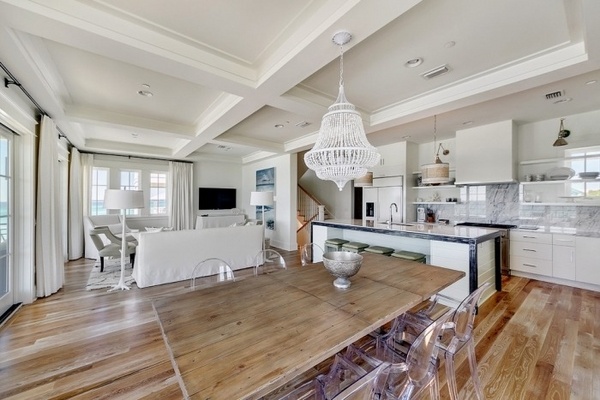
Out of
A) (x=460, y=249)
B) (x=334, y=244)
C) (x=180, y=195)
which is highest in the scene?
(x=180, y=195)

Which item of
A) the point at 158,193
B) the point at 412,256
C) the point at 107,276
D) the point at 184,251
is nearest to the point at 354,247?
the point at 412,256

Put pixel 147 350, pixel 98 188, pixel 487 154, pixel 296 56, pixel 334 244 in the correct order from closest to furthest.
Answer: pixel 296 56
pixel 147 350
pixel 334 244
pixel 487 154
pixel 98 188

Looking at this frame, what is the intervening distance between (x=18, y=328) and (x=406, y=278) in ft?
12.7

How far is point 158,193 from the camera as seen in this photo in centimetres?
750

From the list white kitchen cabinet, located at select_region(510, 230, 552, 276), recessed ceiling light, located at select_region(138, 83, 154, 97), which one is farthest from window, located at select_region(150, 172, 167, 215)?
white kitchen cabinet, located at select_region(510, 230, 552, 276)

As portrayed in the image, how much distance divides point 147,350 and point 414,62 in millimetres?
3783

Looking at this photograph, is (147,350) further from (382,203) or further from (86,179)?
(86,179)

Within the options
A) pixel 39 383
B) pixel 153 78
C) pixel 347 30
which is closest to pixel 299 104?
pixel 347 30

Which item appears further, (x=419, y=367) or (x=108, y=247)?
(x=108, y=247)

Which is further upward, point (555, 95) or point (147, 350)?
point (555, 95)

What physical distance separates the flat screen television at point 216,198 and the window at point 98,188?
2.39m

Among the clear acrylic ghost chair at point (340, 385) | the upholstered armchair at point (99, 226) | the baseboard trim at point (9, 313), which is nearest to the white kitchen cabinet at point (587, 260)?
the clear acrylic ghost chair at point (340, 385)

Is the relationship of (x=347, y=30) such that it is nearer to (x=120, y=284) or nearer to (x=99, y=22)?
(x=99, y=22)

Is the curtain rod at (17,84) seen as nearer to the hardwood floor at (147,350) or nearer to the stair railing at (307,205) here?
the hardwood floor at (147,350)
